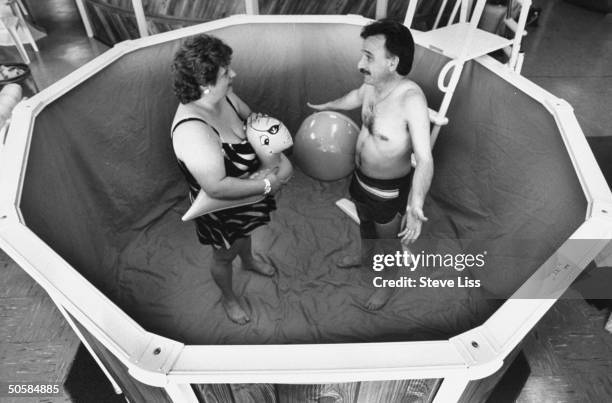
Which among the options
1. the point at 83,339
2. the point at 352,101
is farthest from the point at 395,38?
the point at 83,339

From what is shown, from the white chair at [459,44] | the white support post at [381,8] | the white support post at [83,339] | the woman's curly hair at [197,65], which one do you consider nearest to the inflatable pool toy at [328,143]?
the white chair at [459,44]

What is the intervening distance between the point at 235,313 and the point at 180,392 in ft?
2.91

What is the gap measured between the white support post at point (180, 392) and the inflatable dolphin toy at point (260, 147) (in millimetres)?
656

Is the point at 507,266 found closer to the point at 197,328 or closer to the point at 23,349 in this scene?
the point at 197,328

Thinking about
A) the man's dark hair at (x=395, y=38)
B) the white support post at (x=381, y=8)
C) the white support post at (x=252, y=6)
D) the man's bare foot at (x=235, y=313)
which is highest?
the man's dark hair at (x=395, y=38)

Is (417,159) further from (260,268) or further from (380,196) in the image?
(260,268)

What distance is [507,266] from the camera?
1702 millimetres

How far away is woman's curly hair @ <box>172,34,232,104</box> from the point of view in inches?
A: 52.6

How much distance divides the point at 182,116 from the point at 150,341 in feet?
2.32

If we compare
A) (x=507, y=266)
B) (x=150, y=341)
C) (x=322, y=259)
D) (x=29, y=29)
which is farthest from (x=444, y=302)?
(x=29, y=29)

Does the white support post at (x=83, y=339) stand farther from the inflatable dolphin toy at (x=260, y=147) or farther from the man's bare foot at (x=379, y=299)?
the man's bare foot at (x=379, y=299)

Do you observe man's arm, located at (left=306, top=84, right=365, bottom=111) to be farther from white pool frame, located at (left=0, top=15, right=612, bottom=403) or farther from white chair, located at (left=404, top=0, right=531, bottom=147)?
white pool frame, located at (left=0, top=15, right=612, bottom=403)

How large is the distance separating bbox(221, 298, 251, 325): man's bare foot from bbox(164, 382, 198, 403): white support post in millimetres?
836

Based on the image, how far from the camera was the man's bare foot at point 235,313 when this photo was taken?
1853 mm
